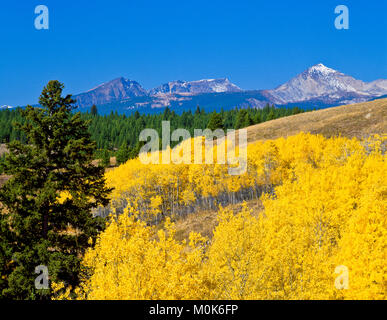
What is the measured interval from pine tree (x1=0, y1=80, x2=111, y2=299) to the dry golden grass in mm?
79543

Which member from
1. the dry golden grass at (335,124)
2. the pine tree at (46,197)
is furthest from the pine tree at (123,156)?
the pine tree at (46,197)

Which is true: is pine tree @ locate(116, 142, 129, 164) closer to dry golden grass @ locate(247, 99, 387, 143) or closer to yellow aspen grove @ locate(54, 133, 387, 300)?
dry golden grass @ locate(247, 99, 387, 143)

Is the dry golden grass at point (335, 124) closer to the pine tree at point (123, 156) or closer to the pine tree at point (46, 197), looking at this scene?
the pine tree at point (123, 156)

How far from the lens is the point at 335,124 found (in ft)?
334

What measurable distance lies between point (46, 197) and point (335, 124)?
101 meters

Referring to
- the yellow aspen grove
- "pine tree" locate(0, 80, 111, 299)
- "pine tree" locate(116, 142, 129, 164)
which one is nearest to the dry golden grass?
"pine tree" locate(116, 142, 129, 164)

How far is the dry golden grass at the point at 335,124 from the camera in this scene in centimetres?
9281

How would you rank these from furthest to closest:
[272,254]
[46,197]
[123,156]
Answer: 1. [123,156]
2. [46,197]
3. [272,254]

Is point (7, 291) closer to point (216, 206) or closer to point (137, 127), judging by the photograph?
point (216, 206)

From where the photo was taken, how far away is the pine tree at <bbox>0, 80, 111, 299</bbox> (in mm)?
19250

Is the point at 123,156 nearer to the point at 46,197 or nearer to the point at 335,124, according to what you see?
the point at 335,124

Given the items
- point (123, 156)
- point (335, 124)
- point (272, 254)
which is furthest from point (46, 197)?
point (123, 156)

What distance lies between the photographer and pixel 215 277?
53.1 feet
